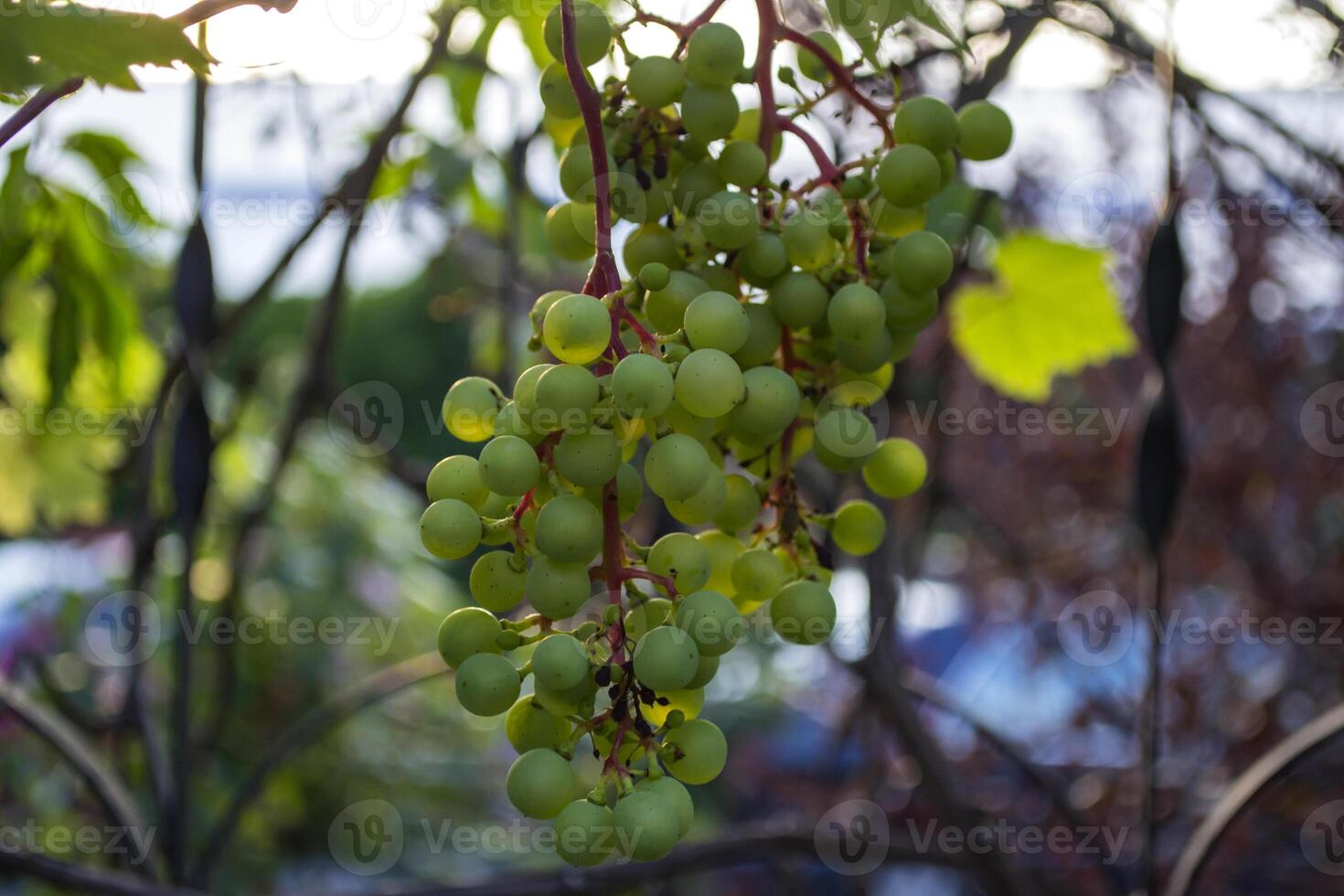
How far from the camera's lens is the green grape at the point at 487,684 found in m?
0.34

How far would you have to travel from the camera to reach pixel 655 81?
1.24 feet

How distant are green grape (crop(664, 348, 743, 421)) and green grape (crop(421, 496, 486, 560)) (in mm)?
78

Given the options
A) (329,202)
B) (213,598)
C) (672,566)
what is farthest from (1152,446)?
(213,598)

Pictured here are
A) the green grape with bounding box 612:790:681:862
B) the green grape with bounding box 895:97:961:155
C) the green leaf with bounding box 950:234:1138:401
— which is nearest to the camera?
the green grape with bounding box 612:790:681:862

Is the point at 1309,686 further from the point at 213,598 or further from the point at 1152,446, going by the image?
the point at 213,598

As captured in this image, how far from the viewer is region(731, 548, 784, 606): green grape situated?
383 millimetres

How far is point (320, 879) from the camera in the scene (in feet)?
6.51

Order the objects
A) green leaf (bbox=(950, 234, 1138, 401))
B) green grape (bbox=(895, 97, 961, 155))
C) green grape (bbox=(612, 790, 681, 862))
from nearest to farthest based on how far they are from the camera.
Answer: green grape (bbox=(612, 790, 681, 862)) < green grape (bbox=(895, 97, 961, 155)) < green leaf (bbox=(950, 234, 1138, 401))

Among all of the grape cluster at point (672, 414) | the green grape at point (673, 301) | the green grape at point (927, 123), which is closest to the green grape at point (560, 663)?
the grape cluster at point (672, 414)

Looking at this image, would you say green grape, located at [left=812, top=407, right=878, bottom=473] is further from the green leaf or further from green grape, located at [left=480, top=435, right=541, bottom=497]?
the green leaf

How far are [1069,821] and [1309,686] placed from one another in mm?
1225

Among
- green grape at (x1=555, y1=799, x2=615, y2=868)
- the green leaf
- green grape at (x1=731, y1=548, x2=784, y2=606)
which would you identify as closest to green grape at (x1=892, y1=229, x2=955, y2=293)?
green grape at (x1=731, y1=548, x2=784, y2=606)

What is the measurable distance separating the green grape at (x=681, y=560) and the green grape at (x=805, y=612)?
0.16 feet

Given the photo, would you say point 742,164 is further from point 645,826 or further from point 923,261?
point 645,826
